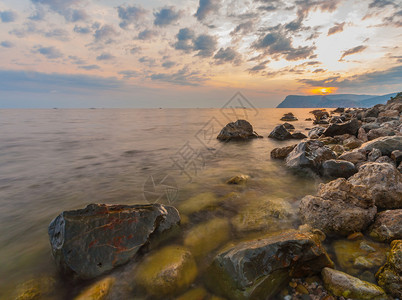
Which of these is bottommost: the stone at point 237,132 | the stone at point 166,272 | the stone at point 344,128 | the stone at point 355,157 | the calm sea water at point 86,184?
the calm sea water at point 86,184

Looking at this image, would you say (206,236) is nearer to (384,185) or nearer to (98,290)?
(98,290)

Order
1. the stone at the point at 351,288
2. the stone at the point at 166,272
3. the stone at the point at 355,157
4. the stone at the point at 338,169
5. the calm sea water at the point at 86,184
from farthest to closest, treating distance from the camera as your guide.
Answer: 1. the stone at the point at 355,157
2. the stone at the point at 338,169
3. the calm sea water at the point at 86,184
4. the stone at the point at 166,272
5. the stone at the point at 351,288

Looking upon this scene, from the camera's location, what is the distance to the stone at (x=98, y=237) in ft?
11.0

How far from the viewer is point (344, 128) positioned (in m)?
15.5

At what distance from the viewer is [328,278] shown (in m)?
2.96

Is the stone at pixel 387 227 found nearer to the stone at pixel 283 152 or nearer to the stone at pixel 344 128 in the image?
the stone at pixel 283 152

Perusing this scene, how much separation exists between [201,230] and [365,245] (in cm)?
319

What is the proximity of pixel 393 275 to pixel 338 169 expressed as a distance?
5.42 m

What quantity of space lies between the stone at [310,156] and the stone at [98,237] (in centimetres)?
711

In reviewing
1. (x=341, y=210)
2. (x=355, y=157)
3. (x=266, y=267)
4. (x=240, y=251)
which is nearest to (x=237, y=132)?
(x=355, y=157)

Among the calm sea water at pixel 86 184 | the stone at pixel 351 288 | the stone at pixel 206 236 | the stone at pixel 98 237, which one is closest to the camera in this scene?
the stone at pixel 351 288

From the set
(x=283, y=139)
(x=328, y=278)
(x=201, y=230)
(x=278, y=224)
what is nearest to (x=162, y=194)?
(x=201, y=230)

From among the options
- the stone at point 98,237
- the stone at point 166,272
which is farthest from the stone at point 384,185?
the stone at point 98,237

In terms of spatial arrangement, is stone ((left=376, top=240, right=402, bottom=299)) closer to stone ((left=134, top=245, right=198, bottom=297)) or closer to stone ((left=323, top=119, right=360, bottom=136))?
stone ((left=134, top=245, right=198, bottom=297))
